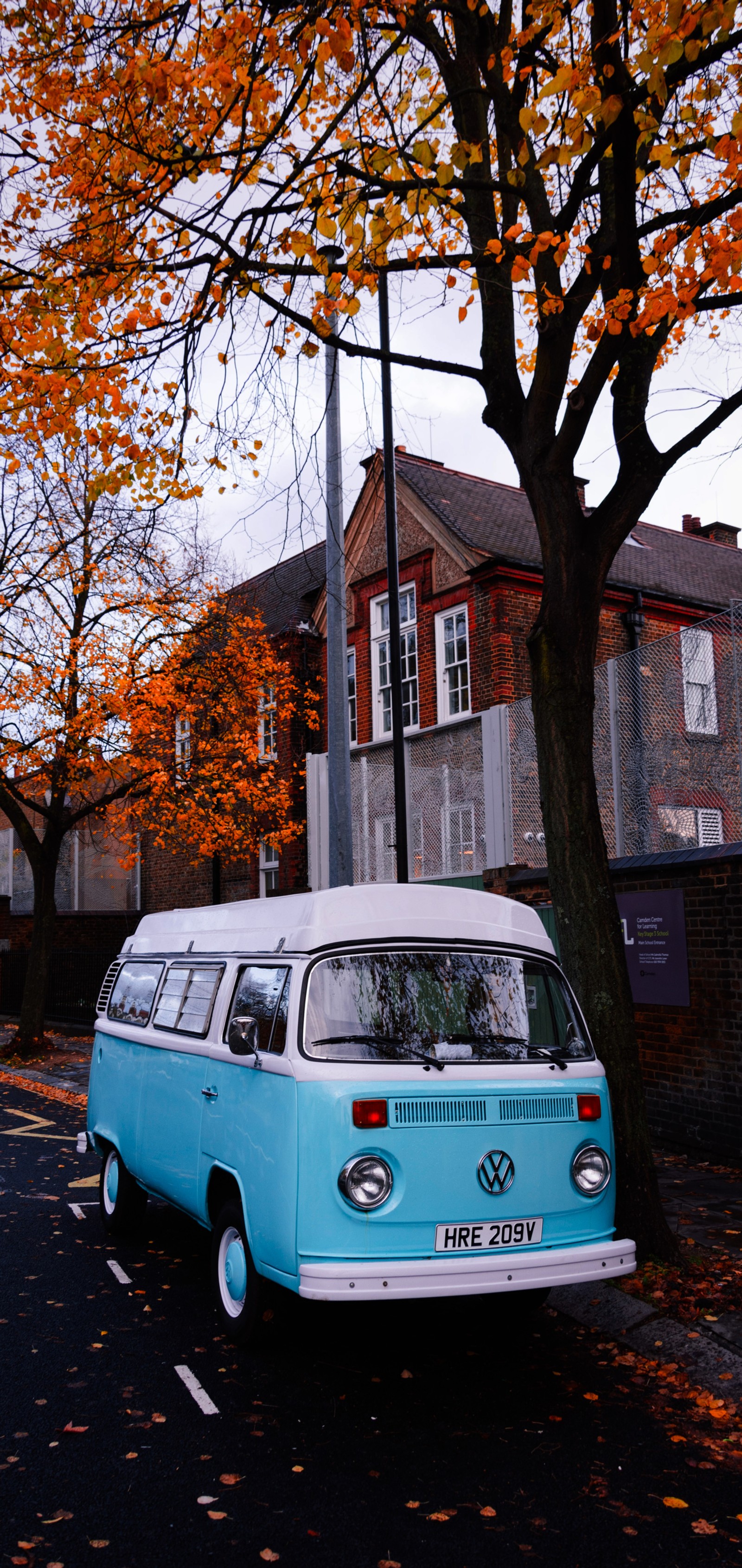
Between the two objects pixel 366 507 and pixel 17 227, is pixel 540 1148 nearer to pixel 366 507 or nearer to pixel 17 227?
pixel 17 227

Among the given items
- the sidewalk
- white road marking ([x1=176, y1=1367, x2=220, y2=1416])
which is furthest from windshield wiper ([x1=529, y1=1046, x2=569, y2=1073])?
→ the sidewalk

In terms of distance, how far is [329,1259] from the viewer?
4.62 metres

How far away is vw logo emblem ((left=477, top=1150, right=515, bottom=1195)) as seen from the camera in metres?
4.86

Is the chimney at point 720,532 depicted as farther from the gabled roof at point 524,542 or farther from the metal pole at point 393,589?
the metal pole at point 393,589

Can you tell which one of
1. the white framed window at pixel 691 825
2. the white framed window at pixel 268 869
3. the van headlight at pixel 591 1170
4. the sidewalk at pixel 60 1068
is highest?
the white framed window at pixel 268 869

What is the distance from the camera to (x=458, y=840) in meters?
15.7

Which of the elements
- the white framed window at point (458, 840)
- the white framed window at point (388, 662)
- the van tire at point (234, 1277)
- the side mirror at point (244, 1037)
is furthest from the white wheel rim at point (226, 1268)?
the white framed window at point (388, 662)

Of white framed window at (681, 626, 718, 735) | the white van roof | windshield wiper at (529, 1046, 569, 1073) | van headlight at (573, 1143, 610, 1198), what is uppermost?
white framed window at (681, 626, 718, 735)

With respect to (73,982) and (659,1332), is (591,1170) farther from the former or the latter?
(73,982)

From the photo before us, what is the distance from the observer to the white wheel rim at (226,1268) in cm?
554

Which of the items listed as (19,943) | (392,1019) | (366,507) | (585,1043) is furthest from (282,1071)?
(19,943)

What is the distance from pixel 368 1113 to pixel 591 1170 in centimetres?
122

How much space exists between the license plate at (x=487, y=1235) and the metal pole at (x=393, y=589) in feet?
24.3

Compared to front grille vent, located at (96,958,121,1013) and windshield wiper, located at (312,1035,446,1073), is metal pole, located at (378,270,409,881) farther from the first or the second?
windshield wiper, located at (312,1035,446,1073)
